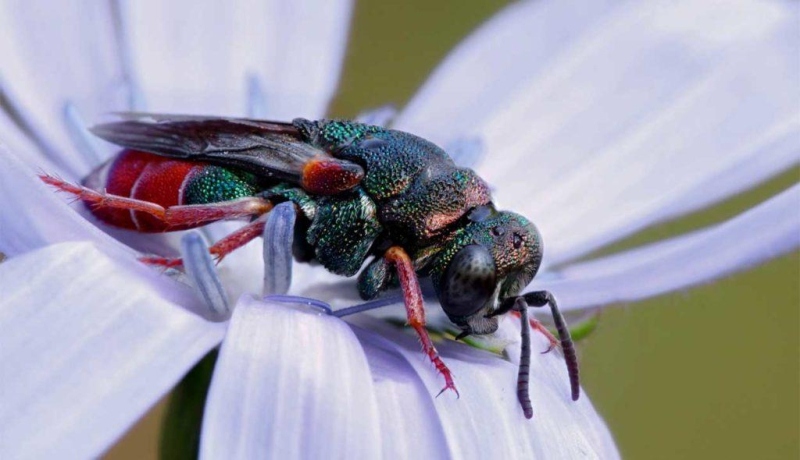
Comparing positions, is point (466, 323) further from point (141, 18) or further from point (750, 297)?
point (750, 297)

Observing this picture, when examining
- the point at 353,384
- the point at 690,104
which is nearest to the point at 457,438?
the point at 353,384

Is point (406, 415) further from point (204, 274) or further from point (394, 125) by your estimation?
point (394, 125)

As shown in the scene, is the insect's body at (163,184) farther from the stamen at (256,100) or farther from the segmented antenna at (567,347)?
the stamen at (256,100)

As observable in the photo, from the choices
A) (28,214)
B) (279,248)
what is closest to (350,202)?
(279,248)

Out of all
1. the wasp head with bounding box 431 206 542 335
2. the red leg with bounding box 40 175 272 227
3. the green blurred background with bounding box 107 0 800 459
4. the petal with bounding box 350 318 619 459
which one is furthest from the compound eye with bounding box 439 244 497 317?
the green blurred background with bounding box 107 0 800 459

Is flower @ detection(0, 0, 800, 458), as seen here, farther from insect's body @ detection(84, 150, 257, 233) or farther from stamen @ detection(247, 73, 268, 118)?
insect's body @ detection(84, 150, 257, 233)

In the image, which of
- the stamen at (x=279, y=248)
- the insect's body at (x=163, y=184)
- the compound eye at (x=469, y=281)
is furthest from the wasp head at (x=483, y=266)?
the insect's body at (x=163, y=184)

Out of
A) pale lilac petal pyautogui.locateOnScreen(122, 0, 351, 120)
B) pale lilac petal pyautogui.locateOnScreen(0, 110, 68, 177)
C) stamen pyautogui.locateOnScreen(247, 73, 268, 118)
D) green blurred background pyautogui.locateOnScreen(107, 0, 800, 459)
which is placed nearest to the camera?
pale lilac petal pyautogui.locateOnScreen(0, 110, 68, 177)
